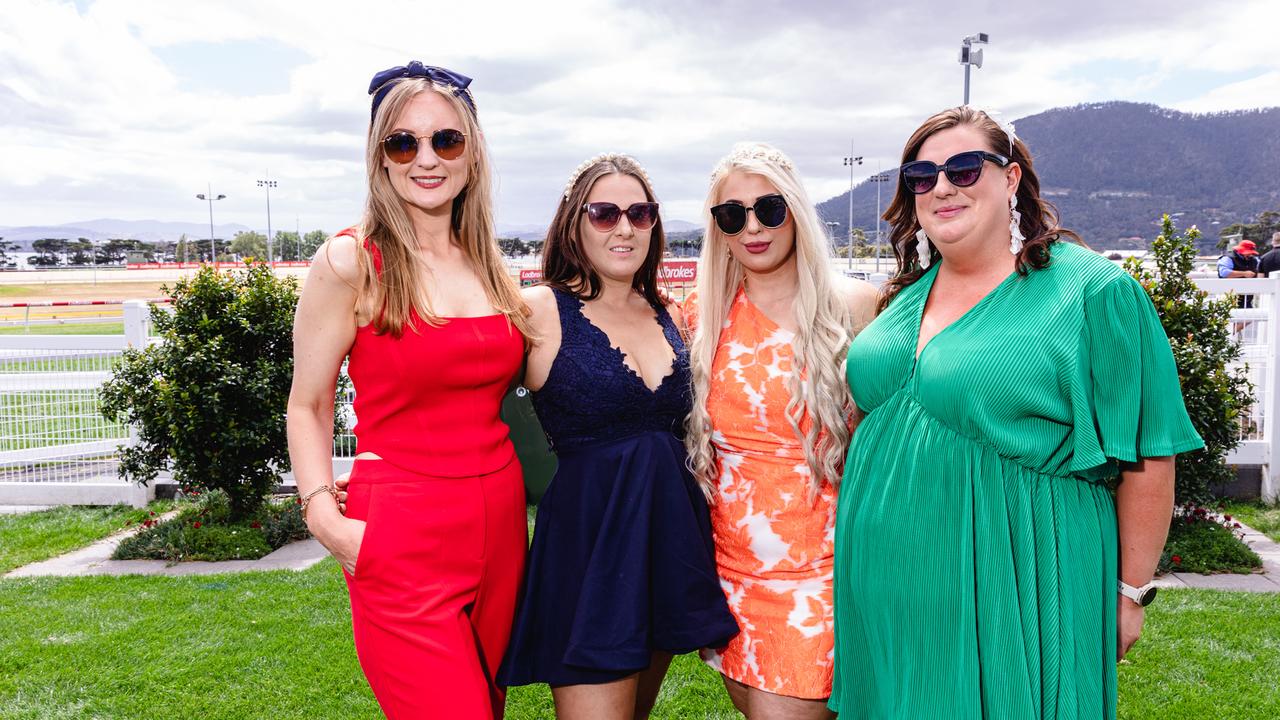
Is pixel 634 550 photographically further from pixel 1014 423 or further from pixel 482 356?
pixel 1014 423

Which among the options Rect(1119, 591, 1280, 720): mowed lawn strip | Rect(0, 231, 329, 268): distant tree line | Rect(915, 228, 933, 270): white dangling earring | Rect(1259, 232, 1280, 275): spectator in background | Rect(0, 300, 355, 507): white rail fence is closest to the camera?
→ Rect(915, 228, 933, 270): white dangling earring

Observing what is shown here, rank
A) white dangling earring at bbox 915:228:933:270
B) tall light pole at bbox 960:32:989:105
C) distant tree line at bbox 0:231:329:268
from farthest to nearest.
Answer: distant tree line at bbox 0:231:329:268, tall light pole at bbox 960:32:989:105, white dangling earring at bbox 915:228:933:270

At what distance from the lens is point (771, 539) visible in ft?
8.73

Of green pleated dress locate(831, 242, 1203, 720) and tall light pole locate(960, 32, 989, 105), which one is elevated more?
tall light pole locate(960, 32, 989, 105)

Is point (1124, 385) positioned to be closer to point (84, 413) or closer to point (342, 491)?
point (342, 491)

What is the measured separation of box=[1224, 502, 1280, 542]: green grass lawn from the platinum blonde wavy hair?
21.6ft

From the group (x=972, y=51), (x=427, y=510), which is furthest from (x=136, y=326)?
(x=972, y=51)

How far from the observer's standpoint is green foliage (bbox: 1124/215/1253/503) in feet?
20.5

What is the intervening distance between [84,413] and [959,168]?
900 centimetres

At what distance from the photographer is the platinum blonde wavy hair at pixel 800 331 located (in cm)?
266

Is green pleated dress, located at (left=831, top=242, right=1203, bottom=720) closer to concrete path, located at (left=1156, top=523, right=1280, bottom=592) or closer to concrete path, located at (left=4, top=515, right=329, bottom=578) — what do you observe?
concrete path, located at (left=1156, top=523, right=1280, bottom=592)

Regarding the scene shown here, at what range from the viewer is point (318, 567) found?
6.60 meters

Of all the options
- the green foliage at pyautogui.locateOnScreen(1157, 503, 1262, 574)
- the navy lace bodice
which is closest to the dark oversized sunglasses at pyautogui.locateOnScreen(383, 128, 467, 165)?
the navy lace bodice

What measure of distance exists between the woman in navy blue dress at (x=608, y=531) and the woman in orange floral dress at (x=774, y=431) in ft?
0.29
